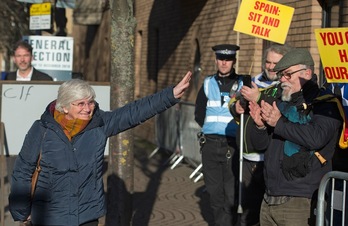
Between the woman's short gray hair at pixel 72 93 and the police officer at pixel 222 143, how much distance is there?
274 cm

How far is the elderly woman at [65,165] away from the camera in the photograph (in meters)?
5.51

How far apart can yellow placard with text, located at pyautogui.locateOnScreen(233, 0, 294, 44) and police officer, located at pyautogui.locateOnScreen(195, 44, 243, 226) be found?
320 mm

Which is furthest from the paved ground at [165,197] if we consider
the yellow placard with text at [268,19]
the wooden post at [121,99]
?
the yellow placard with text at [268,19]

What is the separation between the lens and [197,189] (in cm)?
1276

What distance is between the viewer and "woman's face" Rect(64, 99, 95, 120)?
18.1ft

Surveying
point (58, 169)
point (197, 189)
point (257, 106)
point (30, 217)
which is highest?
point (257, 106)

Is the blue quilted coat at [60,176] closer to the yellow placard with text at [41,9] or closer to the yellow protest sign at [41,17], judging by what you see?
the yellow protest sign at [41,17]

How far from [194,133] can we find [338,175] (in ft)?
30.1

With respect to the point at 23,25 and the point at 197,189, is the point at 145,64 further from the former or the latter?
the point at 197,189

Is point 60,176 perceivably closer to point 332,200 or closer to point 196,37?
point 332,200

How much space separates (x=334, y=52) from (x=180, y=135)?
9973 mm

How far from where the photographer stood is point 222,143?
26.9ft

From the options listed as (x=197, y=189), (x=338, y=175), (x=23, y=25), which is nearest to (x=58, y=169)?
(x=338, y=175)

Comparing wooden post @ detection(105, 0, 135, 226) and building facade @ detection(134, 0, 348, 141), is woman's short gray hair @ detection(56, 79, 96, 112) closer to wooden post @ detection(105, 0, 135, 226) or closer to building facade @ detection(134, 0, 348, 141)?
wooden post @ detection(105, 0, 135, 226)
